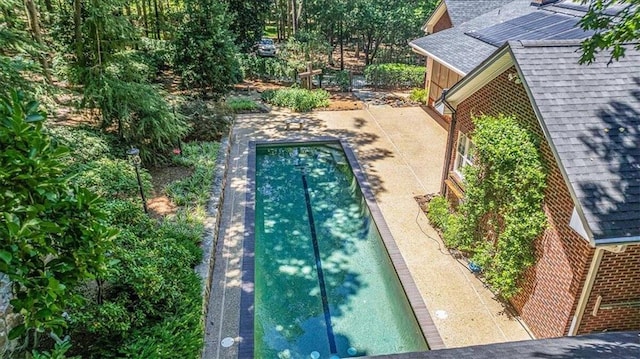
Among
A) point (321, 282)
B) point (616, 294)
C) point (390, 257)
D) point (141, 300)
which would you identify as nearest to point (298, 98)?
point (390, 257)

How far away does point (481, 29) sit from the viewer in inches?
682

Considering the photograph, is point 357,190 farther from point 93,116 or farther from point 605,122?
point 93,116

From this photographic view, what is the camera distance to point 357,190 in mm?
13617

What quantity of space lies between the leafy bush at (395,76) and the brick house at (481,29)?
3.06 m

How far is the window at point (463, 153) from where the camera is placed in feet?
34.0

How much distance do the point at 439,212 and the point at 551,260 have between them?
391cm

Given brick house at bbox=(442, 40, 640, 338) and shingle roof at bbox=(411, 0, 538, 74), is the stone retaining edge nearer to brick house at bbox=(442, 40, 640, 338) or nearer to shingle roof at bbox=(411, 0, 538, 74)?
brick house at bbox=(442, 40, 640, 338)

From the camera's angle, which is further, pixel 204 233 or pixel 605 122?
pixel 204 233

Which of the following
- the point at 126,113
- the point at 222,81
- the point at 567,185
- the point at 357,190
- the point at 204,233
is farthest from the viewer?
the point at 222,81

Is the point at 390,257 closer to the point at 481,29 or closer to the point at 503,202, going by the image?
the point at 503,202

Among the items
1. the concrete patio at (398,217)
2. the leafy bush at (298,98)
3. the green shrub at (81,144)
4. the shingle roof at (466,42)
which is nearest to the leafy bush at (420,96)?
the concrete patio at (398,217)

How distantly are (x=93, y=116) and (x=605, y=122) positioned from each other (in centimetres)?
1460

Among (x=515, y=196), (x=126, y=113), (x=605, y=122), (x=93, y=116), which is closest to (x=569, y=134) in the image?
(x=605, y=122)

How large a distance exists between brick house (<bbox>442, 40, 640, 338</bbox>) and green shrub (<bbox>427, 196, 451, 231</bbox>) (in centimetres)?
290
